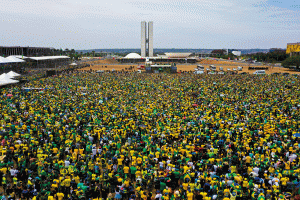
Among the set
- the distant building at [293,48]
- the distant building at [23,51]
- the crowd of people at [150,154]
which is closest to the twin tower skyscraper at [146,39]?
the distant building at [23,51]

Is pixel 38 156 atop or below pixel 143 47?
below

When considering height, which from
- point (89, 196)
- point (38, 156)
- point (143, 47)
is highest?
point (143, 47)

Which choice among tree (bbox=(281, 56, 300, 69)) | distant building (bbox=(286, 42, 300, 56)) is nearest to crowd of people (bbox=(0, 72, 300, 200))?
tree (bbox=(281, 56, 300, 69))

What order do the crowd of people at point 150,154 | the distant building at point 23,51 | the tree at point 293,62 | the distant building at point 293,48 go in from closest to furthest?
the crowd of people at point 150,154 < the tree at point 293,62 < the distant building at point 23,51 < the distant building at point 293,48

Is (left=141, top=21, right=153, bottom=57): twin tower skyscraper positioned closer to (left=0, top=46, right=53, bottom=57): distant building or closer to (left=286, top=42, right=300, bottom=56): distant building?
(left=0, top=46, right=53, bottom=57): distant building

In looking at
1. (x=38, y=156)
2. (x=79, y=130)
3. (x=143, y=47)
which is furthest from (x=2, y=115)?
(x=143, y=47)

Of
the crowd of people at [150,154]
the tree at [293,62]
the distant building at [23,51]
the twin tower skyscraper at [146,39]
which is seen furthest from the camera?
the twin tower skyscraper at [146,39]

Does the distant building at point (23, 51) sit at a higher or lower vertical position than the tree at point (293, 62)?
higher

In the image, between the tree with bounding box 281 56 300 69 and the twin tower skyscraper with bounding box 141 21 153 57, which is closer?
the tree with bounding box 281 56 300 69

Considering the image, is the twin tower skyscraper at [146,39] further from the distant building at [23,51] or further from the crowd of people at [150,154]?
the crowd of people at [150,154]

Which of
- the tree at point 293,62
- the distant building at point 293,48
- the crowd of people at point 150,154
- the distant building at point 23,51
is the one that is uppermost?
the distant building at point 293,48

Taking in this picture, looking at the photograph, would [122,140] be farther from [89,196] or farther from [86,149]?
[89,196]
